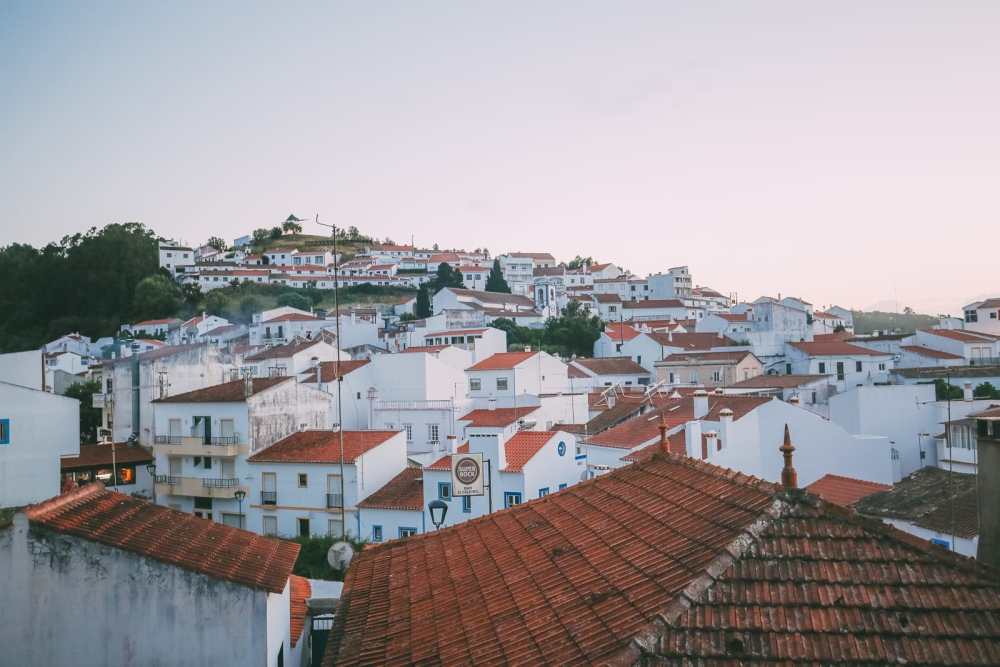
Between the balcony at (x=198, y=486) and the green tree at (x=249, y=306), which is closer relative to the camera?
the balcony at (x=198, y=486)

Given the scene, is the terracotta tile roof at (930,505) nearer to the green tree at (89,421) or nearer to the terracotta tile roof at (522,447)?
the terracotta tile roof at (522,447)

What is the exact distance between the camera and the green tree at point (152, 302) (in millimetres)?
95688

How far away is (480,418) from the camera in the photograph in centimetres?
3894

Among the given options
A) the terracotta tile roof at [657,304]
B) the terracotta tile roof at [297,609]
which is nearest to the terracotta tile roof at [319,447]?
the terracotta tile roof at [297,609]

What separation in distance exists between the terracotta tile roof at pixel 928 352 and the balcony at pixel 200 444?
48.8 m

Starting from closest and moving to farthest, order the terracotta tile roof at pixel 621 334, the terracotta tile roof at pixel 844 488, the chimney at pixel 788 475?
the chimney at pixel 788 475, the terracotta tile roof at pixel 844 488, the terracotta tile roof at pixel 621 334

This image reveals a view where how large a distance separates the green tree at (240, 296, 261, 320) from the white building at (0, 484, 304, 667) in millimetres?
85134

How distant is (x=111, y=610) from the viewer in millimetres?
9617

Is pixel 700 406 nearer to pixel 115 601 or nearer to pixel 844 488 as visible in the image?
pixel 844 488

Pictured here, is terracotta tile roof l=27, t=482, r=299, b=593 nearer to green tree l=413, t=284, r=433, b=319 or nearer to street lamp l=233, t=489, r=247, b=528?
street lamp l=233, t=489, r=247, b=528

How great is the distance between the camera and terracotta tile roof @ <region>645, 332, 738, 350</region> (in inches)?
2648

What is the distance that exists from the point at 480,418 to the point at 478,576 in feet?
99.3

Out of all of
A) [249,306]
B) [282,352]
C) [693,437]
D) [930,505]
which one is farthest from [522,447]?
[249,306]

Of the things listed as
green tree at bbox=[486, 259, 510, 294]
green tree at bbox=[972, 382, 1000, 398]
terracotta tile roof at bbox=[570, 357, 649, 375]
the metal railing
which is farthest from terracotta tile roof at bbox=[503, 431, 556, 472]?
green tree at bbox=[486, 259, 510, 294]
